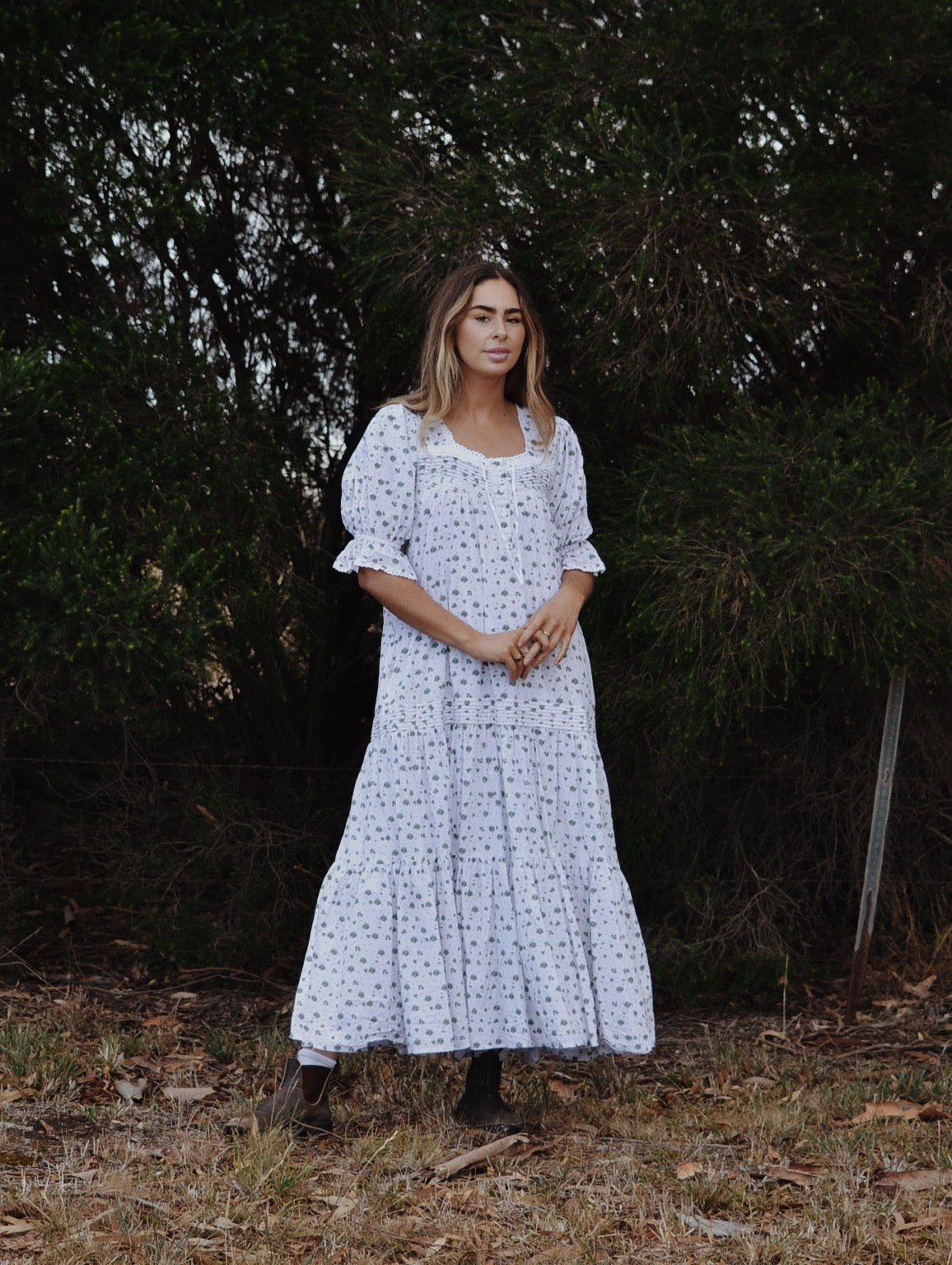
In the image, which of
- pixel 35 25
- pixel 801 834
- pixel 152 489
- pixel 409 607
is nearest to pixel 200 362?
pixel 152 489

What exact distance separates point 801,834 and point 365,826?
7.44 ft

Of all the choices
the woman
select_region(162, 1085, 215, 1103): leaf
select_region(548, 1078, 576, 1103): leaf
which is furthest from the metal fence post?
select_region(162, 1085, 215, 1103): leaf

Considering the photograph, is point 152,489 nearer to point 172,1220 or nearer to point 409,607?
point 409,607

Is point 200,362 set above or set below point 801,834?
above

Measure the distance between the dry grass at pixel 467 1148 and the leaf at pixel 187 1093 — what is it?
0.02 m

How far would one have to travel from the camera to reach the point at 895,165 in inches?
172

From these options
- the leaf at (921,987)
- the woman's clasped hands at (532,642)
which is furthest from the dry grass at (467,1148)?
the woman's clasped hands at (532,642)

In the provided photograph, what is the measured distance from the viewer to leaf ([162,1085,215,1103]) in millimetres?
3549

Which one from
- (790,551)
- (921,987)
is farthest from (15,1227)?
(921,987)

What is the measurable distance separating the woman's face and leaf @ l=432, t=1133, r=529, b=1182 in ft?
5.57

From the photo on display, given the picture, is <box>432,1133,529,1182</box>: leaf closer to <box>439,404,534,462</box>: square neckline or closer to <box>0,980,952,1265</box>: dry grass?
<box>0,980,952,1265</box>: dry grass

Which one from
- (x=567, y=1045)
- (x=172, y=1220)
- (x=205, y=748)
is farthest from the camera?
(x=205, y=748)

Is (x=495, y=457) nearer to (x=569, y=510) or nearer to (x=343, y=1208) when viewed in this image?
(x=569, y=510)

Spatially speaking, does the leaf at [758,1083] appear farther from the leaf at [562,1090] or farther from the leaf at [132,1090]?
the leaf at [132,1090]
